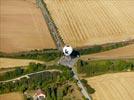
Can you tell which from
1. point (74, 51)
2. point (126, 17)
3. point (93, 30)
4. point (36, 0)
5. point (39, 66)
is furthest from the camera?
point (36, 0)

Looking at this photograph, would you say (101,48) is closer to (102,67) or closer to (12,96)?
(102,67)

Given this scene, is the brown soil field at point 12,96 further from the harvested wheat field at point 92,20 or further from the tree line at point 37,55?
the harvested wheat field at point 92,20

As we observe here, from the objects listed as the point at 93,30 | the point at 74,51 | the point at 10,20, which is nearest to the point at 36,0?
the point at 10,20

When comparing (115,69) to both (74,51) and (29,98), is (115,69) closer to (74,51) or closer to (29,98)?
(74,51)

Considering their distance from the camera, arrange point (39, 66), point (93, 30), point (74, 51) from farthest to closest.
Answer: point (93, 30) → point (74, 51) → point (39, 66)

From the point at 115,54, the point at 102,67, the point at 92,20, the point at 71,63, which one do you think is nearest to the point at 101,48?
the point at 115,54
